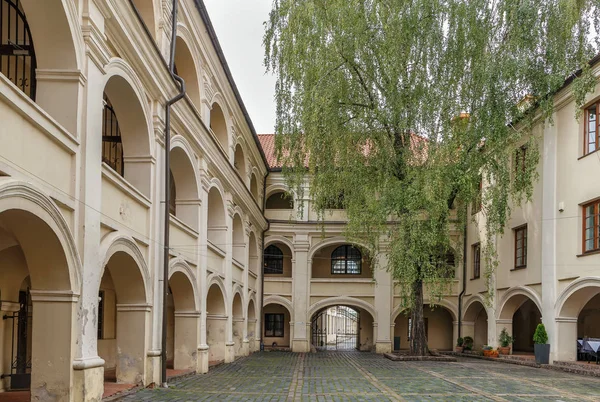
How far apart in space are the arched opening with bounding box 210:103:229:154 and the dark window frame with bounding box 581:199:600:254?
11.4m

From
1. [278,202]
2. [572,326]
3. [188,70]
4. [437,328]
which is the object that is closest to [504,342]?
[572,326]

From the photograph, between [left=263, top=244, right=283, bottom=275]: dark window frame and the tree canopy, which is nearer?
the tree canopy

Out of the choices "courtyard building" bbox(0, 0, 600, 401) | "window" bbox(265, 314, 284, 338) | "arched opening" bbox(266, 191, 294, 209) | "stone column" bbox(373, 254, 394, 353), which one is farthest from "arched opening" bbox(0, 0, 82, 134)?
"window" bbox(265, 314, 284, 338)

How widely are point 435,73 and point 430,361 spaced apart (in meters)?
9.78

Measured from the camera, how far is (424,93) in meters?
21.5

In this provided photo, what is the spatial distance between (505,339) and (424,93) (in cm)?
1031

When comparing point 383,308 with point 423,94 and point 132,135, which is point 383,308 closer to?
point 423,94

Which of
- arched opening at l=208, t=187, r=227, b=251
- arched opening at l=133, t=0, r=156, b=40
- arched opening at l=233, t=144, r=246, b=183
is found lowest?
arched opening at l=208, t=187, r=227, b=251

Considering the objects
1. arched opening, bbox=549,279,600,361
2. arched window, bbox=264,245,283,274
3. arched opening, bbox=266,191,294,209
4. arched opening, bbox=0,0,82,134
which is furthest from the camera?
arched window, bbox=264,245,283,274

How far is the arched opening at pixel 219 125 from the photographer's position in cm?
2206

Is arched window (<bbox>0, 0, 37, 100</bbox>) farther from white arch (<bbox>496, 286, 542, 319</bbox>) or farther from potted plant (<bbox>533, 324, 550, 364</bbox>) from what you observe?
white arch (<bbox>496, 286, 542, 319</bbox>)

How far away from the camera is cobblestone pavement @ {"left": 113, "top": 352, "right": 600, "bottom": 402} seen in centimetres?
1305

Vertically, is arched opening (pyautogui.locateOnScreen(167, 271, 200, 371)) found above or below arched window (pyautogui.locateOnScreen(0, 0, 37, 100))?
below

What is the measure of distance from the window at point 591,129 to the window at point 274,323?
18558 mm
